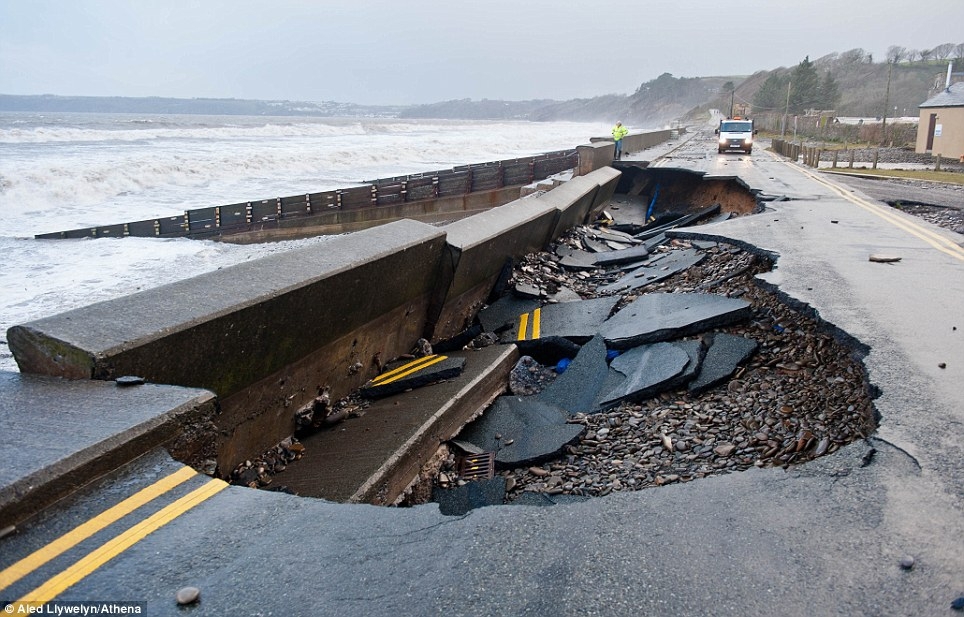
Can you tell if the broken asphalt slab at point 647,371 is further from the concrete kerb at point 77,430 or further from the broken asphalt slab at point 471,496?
the concrete kerb at point 77,430

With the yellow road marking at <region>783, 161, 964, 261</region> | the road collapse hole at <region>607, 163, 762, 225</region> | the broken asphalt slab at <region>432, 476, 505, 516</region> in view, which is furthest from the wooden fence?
the broken asphalt slab at <region>432, 476, 505, 516</region>

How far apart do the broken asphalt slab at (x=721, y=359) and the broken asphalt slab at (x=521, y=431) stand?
3.55ft

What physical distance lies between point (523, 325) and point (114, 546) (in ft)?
18.6

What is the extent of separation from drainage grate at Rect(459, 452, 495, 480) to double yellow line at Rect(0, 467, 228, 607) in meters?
2.30

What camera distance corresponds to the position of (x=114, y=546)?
2543mm

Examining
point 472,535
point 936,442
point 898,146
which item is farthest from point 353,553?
point 898,146

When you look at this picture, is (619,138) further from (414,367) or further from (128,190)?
(128,190)

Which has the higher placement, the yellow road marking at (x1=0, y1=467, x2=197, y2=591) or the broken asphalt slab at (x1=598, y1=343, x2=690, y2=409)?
the yellow road marking at (x1=0, y1=467, x2=197, y2=591)

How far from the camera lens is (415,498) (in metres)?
Result: 4.96

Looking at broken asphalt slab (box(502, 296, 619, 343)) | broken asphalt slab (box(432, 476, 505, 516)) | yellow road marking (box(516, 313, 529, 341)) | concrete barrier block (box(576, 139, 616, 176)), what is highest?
concrete barrier block (box(576, 139, 616, 176))

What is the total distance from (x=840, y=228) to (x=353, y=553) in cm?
1027

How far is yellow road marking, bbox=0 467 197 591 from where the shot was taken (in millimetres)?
2326

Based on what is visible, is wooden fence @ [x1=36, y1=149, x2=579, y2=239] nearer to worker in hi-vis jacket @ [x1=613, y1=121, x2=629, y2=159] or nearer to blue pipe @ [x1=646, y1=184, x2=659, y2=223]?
worker in hi-vis jacket @ [x1=613, y1=121, x2=629, y2=159]

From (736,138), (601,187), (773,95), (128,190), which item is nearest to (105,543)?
(601,187)
